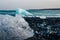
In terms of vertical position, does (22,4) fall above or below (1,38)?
above

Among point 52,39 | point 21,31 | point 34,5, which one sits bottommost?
point 52,39

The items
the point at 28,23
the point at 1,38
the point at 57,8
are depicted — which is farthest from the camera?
the point at 57,8

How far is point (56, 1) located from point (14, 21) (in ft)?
2.98

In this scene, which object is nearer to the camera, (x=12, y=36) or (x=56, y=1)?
(x=12, y=36)

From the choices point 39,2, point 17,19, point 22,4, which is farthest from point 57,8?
point 17,19

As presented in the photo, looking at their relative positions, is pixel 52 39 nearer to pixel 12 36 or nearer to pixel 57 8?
pixel 12 36

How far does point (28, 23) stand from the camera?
106cm

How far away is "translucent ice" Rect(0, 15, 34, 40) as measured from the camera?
3.09 feet

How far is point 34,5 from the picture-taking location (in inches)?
66.9

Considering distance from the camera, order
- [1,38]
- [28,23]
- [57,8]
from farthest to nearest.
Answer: [57,8] → [28,23] → [1,38]

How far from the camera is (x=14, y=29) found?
0.96 meters

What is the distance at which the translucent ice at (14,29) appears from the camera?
37.0 inches

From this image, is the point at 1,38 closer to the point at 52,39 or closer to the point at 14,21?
the point at 14,21

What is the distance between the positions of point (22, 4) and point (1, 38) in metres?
0.85
